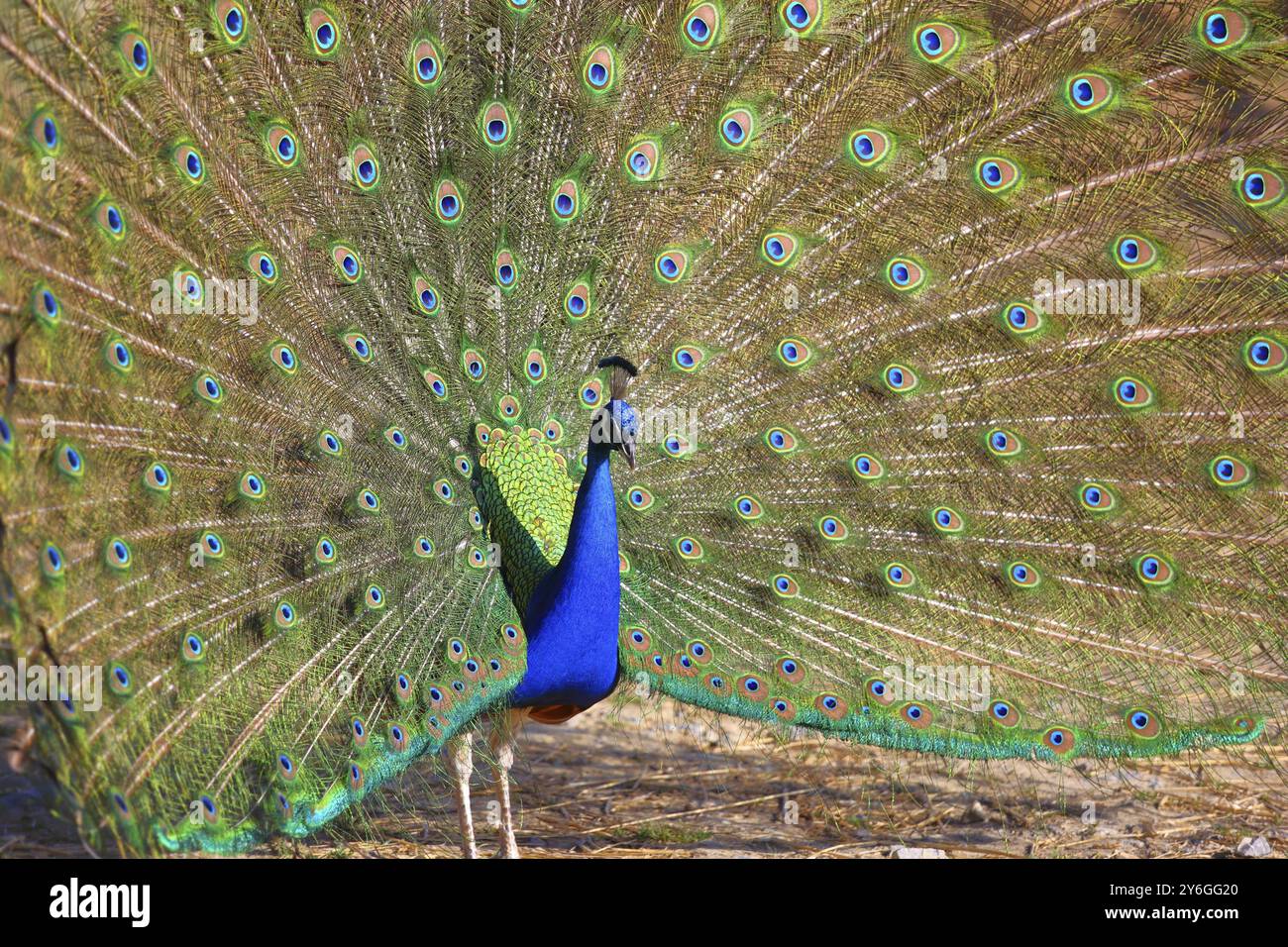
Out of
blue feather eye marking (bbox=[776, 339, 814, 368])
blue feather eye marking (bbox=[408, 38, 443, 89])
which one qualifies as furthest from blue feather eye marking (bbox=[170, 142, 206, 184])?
blue feather eye marking (bbox=[776, 339, 814, 368])

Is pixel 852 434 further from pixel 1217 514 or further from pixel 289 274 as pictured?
pixel 289 274

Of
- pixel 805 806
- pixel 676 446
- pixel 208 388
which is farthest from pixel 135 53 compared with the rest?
pixel 805 806

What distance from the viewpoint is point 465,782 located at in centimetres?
405

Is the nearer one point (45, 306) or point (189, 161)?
point (45, 306)

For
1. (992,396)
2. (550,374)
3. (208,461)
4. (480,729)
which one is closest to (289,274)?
(208,461)

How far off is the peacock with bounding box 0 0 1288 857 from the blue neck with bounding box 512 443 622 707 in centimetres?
1

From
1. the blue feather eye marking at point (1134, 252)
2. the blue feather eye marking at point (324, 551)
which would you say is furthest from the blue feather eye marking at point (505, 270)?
the blue feather eye marking at point (1134, 252)

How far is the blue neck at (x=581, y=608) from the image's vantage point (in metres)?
3.63

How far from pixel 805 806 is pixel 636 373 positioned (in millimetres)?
2104

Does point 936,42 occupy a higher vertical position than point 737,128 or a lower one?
higher

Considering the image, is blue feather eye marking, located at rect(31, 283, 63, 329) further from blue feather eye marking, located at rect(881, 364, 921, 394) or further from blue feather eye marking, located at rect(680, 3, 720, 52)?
blue feather eye marking, located at rect(881, 364, 921, 394)

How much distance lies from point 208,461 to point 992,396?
7.40ft

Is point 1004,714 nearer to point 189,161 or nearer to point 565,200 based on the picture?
point 565,200

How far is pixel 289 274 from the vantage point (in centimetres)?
358
